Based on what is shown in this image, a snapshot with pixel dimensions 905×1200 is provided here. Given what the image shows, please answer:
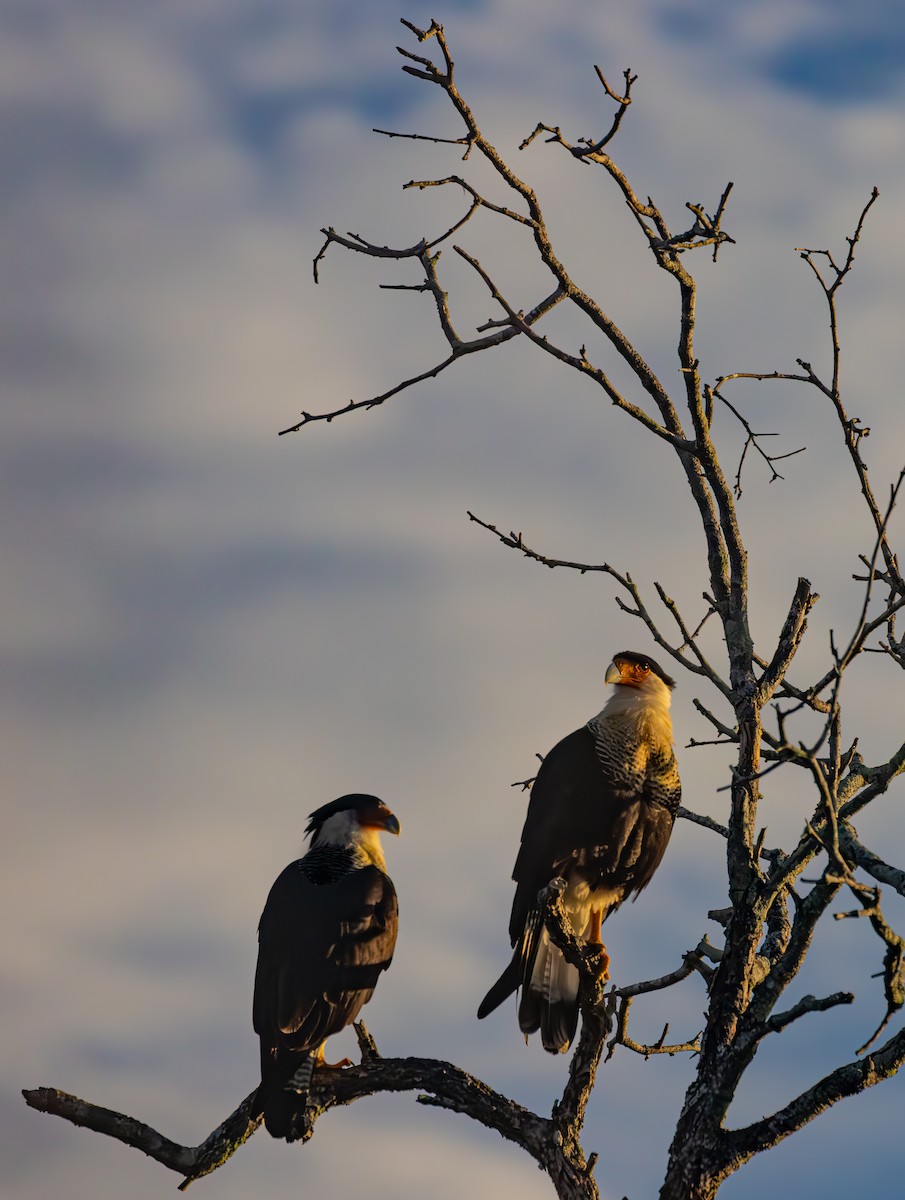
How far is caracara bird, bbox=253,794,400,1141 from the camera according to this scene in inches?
211

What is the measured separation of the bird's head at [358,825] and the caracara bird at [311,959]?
0.11 feet

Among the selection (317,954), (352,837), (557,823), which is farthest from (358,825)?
(557,823)

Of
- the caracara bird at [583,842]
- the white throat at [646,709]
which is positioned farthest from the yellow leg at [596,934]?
the white throat at [646,709]

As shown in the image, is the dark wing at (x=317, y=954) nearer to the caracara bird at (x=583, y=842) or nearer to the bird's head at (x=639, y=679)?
the caracara bird at (x=583, y=842)

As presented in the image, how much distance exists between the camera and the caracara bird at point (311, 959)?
536cm

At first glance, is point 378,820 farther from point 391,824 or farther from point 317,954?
point 317,954

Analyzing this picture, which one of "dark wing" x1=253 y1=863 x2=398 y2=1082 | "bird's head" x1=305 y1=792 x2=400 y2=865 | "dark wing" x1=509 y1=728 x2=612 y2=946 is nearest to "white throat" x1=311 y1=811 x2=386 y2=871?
"bird's head" x1=305 y1=792 x2=400 y2=865

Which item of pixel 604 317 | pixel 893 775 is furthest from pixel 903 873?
pixel 604 317

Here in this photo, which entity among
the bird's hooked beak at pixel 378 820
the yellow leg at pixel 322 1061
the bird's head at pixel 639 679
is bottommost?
the yellow leg at pixel 322 1061

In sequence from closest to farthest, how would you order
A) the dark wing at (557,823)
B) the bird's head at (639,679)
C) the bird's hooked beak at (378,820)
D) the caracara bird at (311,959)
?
the caracara bird at (311,959) → the dark wing at (557,823) → the bird's head at (639,679) → the bird's hooked beak at (378,820)

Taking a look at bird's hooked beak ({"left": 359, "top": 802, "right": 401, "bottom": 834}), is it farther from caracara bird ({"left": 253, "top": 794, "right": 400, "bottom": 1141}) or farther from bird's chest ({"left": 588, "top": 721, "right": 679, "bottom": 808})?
bird's chest ({"left": 588, "top": 721, "right": 679, "bottom": 808})

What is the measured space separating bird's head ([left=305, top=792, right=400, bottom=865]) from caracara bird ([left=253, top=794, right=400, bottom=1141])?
3cm

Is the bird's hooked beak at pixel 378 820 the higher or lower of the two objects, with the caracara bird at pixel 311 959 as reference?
higher

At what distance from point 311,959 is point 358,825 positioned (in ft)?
3.18
